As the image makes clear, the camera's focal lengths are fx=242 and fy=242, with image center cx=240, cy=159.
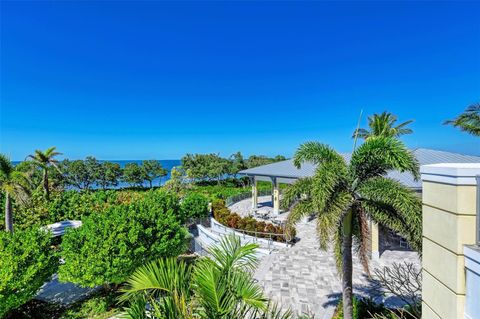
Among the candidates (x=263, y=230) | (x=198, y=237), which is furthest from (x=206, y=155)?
(x=263, y=230)

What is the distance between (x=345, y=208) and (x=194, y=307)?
391cm

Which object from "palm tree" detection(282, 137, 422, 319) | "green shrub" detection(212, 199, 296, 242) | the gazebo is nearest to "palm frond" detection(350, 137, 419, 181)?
"palm tree" detection(282, 137, 422, 319)

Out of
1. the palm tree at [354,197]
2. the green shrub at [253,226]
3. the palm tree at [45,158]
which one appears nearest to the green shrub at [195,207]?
the green shrub at [253,226]

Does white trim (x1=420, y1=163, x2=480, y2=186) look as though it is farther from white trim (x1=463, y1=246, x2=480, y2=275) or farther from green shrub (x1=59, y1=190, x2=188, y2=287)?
green shrub (x1=59, y1=190, x2=188, y2=287)

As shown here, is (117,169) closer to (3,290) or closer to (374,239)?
(3,290)

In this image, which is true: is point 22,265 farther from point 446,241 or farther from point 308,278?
point 446,241

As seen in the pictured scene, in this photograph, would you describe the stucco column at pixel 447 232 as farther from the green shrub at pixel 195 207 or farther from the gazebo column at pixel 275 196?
the green shrub at pixel 195 207

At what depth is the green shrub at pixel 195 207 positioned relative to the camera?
64.1 ft

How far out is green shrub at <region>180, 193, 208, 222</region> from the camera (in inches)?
770

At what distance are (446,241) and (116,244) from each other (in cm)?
950

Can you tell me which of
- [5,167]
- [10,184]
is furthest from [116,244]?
[5,167]

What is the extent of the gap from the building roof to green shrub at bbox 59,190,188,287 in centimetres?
750

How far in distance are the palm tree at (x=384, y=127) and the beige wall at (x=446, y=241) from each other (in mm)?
20592

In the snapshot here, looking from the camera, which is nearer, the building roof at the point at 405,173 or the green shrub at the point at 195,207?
the building roof at the point at 405,173
